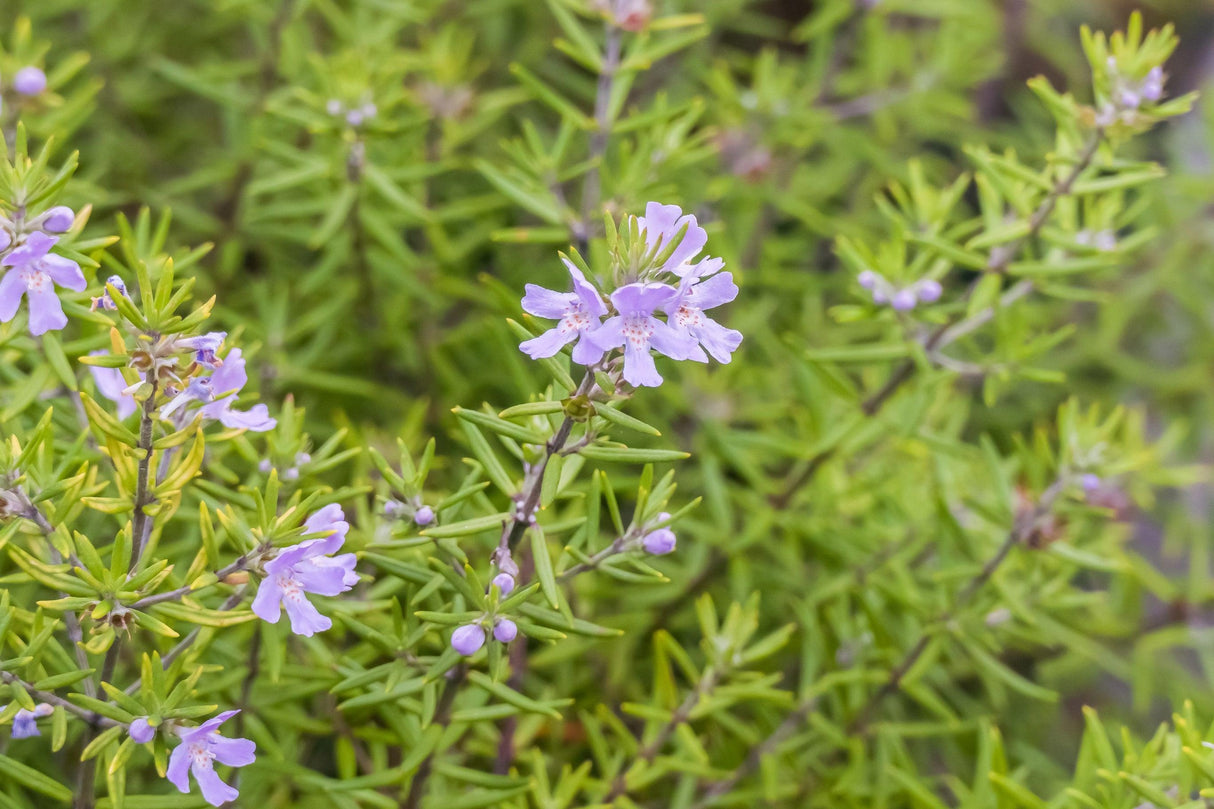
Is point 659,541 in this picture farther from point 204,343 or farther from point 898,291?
point 898,291

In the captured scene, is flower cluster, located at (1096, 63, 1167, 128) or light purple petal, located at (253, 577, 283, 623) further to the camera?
flower cluster, located at (1096, 63, 1167, 128)

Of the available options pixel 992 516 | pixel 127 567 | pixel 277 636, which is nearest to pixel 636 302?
pixel 127 567

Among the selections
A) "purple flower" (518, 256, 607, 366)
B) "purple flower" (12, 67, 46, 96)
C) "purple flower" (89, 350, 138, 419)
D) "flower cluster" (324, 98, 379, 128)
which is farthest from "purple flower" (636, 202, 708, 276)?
"purple flower" (12, 67, 46, 96)

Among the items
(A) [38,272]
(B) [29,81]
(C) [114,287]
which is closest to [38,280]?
(A) [38,272]

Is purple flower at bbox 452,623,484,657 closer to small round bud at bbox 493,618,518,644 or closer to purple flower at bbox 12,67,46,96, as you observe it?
small round bud at bbox 493,618,518,644

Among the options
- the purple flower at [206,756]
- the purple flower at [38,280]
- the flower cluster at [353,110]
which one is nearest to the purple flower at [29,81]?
the flower cluster at [353,110]

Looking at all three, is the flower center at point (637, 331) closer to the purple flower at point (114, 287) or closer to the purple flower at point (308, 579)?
the purple flower at point (308, 579)

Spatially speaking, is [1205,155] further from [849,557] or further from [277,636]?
[277,636]
